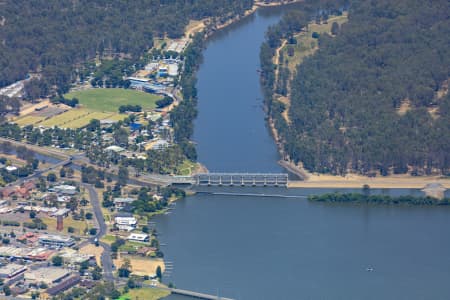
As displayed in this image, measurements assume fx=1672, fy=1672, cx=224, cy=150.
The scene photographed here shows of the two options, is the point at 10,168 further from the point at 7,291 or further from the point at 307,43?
the point at 307,43

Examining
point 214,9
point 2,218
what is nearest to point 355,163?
point 2,218

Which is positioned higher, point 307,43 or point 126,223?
point 307,43

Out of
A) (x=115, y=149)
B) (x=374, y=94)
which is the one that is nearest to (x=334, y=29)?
(x=374, y=94)

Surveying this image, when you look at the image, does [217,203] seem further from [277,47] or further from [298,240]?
[277,47]

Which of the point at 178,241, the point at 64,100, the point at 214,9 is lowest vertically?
the point at 178,241

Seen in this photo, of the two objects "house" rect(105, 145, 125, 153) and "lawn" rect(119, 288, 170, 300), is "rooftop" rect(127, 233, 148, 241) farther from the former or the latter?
"house" rect(105, 145, 125, 153)

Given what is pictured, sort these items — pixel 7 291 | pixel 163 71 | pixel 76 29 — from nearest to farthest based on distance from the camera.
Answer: pixel 7 291 < pixel 163 71 < pixel 76 29

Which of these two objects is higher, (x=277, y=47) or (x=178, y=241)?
(x=277, y=47)

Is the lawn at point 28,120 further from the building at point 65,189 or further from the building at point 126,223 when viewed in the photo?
the building at point 126,223
